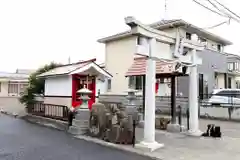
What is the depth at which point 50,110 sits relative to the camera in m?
15.0

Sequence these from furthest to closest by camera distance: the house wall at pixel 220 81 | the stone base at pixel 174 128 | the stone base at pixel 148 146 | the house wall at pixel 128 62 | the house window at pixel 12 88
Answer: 1. the house window at pixel 12 88
2. the house wall at pixel 220 81
3. the house wall at pixel 128 62
4. the stone base at pixel 174 128
5. the stone base at pixel 148 146

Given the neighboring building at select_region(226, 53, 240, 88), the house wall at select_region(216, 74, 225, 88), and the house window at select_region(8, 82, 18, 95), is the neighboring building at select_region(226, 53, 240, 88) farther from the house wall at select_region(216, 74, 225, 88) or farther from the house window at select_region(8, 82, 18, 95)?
the house window at select_region(8, 82, 18, 95)

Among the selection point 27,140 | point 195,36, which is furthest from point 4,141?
point 195,36

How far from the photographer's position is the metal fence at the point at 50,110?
13.2 m

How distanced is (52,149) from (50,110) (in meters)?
7.09

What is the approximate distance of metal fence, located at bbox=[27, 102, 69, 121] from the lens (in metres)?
13.2

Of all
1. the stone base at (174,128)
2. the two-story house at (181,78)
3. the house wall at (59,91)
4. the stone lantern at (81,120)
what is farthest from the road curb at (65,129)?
the two-story house at (181,78)

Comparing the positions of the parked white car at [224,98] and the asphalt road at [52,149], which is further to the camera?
the parked white car at [224,98]

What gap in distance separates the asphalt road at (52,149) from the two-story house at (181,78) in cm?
1193

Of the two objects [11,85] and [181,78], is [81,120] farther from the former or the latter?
[11,85]

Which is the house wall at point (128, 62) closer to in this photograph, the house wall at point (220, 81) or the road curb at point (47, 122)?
the house wall at point (220, 81)

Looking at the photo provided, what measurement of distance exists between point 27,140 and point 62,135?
58.0 inches

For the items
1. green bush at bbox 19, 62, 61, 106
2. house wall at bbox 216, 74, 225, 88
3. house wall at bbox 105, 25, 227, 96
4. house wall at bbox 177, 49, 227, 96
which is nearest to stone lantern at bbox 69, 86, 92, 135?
green bush at bbox 19, 62, 61, 106

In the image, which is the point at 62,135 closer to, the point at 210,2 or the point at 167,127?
the point at 167,127
